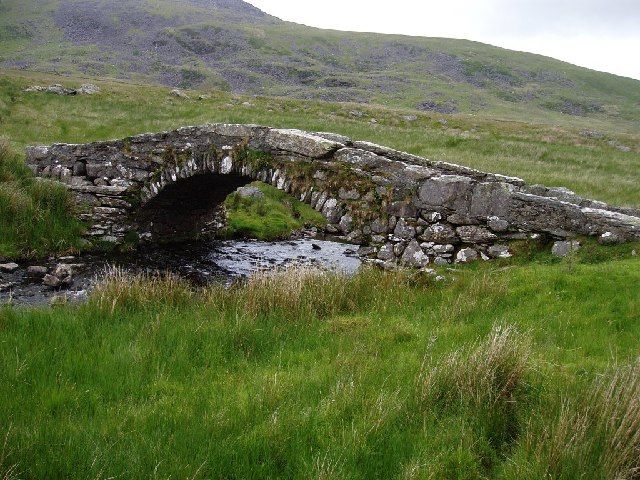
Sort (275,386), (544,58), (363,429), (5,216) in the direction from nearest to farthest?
(363,429), (275,386), (5,216), (544,58)

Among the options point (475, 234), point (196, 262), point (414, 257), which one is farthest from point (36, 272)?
point (475, 234)

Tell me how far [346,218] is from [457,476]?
713 cm

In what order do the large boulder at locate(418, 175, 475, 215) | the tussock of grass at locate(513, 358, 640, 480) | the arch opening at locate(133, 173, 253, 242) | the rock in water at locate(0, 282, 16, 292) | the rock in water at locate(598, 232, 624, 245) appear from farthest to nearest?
the arch opening at locate(133, 173, 253, 242)
the rock in water at locate(0, 282, 16, 292)
the large boulder at locate(418, 175, 475, 215)
the rock in water at locate(598, 232, 624, 245)
the tussock of grass at locate(513, 358, 640, 480)

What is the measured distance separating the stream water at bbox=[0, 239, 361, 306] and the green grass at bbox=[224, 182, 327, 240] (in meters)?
0.90

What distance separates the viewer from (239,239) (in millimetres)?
17797

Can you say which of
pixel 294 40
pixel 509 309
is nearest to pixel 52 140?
pixel 509 309

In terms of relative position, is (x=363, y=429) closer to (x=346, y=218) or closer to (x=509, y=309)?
(x=509, y=309)

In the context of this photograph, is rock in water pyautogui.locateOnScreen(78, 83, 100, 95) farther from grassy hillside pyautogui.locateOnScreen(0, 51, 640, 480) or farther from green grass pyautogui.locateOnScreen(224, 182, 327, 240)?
grassy hillside pyautogui.locateOnScreen(0, 51, 640, 480)

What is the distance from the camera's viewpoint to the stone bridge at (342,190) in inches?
351

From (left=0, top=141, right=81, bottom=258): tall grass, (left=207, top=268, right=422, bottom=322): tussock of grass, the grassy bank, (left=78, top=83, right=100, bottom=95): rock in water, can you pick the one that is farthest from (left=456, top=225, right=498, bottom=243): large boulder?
(left=78, top=83, right=100, bottom=95): rock in water

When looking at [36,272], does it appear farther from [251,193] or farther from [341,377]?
[251,193]

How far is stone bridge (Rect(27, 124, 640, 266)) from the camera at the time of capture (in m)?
8.91

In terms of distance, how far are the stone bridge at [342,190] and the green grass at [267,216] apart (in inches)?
114

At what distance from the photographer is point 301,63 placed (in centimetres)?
10656
